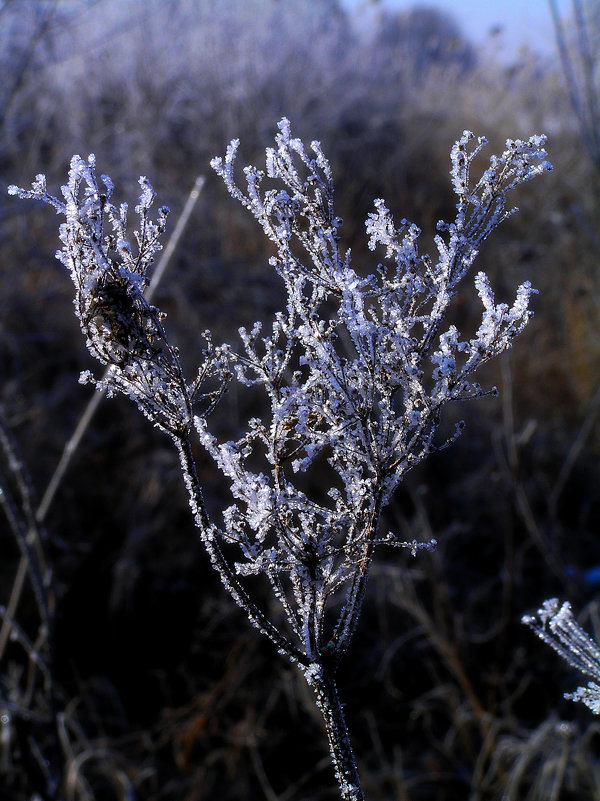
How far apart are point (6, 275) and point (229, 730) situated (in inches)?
136

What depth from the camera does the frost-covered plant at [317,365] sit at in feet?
2.06

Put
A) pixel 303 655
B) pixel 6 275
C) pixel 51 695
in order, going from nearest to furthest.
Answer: pixel 303 655
pixel 51 695
pixel 6 275

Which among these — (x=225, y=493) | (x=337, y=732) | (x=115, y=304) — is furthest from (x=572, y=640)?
(x=225, y=493)

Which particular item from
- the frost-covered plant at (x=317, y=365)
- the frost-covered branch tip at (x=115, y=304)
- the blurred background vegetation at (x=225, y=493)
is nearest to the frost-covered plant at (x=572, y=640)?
the frost-covered plant at (x=317, y=365)

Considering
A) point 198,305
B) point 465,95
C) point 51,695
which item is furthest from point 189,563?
point 465,95

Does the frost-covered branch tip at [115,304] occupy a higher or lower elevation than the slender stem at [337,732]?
higher

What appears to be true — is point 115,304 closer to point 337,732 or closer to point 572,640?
point 337,732

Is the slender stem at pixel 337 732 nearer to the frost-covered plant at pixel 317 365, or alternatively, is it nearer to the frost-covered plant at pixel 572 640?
the frost-covered plant at pixel 317 365

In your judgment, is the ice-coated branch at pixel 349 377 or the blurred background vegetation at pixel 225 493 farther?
the blurred background vegetation at pixel 225 493

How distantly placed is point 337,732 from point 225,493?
3932 mm

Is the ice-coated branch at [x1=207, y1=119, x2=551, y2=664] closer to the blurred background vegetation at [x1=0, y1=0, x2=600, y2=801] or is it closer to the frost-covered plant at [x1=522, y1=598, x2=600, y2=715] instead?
the frost-covered plant at [x1=522, y1=598, x2=600, y2=715]

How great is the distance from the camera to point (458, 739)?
3.21 m

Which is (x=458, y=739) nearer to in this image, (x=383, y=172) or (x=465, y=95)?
(x=383, y=172)

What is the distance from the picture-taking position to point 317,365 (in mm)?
665
